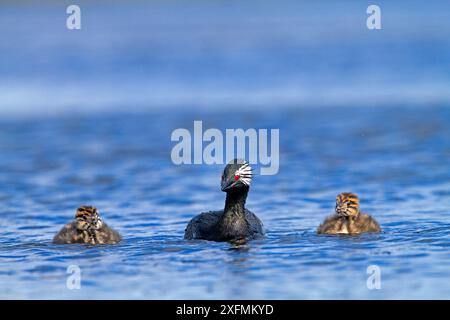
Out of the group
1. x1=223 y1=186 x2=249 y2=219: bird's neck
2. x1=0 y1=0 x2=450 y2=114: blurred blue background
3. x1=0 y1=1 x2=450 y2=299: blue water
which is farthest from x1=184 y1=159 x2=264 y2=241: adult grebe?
x1=0 y1=0 x2=450 y2=114: blurred blue background

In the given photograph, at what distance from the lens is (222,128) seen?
29156 mm

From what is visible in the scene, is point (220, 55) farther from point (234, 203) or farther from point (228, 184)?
point (228, 184)

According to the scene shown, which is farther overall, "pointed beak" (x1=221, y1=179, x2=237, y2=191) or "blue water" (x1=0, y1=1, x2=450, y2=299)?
"pointed beak" (x1=221, y1=179, x2=237, y2=191)

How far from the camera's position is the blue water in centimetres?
1416

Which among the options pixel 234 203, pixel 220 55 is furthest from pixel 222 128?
pixel 234 203

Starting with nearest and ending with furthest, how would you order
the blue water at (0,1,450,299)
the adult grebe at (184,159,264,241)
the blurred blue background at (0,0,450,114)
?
the blue water at (0,1,450,299) < the adult grebe at (184,159,264,241) < the blurred blue background at (0,0,450,114)

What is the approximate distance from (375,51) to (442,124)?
36.7ft

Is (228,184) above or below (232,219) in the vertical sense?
above

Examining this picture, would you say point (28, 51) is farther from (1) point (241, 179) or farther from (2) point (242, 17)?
(1) point (241, 179)

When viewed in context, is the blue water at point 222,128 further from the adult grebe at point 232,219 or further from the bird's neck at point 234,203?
the bird's neck at point 234,203

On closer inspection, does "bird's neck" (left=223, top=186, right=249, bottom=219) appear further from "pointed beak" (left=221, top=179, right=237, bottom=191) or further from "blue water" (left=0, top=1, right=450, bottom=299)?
"blue water" (left=0, top=1, right=450, bottom=299)

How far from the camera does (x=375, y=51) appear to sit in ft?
129

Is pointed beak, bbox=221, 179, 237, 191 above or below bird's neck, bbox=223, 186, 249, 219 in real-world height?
above

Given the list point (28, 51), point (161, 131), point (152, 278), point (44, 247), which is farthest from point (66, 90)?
point (152, 278)
